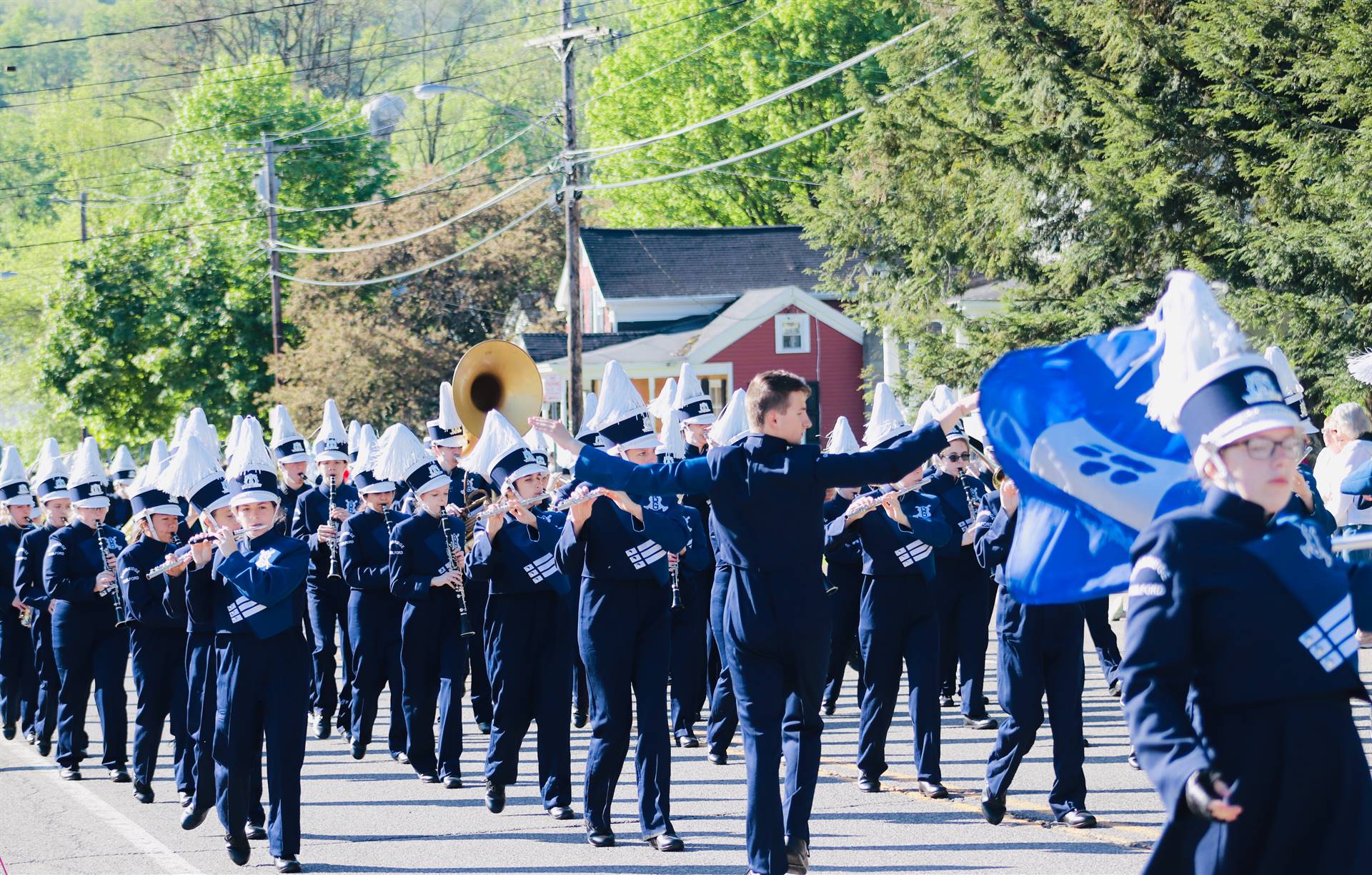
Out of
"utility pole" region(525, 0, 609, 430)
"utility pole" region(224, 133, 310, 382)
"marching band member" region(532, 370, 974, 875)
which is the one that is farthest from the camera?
A: "utility pole" region(224, 133, 310, 382)

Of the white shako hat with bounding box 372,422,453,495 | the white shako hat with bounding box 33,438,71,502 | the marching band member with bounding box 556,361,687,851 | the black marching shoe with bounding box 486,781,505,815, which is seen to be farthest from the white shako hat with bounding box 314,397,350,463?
the marching band member with bounding box 556,361,687,851

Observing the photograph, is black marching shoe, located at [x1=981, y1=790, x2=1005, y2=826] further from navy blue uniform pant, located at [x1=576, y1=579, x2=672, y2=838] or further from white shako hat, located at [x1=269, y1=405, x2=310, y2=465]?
white shako hat, located at [x1=269, y1=405, x2=310, y2=465]

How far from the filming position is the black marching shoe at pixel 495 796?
9.64 metres

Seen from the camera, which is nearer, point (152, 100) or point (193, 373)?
point (193, 373)

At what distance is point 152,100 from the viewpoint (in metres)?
77.1

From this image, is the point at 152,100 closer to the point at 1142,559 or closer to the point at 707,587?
the point at 707,587

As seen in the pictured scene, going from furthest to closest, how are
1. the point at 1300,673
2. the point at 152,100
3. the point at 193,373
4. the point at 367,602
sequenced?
the point at 152,100, the point at 193,373, the point at 367,602, the point at 1300,673

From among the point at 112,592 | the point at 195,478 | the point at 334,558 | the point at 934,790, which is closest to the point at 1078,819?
the point at 934,790

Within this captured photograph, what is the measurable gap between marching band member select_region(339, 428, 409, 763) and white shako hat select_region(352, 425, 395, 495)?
37mm

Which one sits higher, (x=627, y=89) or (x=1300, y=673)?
(x=627, y=89)

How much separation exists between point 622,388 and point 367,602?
10.1 ft

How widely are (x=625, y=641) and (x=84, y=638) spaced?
4.91m

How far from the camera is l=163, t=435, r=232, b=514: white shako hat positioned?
9172mm

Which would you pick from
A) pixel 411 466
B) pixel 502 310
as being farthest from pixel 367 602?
pixel 502 310
